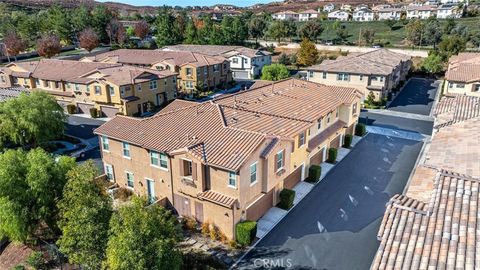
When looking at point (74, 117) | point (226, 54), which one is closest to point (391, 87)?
point (226, 54)

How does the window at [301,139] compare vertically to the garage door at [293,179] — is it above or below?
above

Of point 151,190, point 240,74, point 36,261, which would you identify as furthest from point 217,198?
point 240,74

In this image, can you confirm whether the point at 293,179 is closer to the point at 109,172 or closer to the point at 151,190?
the point at 151,190

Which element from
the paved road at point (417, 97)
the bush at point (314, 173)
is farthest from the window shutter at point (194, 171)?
the paved road at point (417, 97)

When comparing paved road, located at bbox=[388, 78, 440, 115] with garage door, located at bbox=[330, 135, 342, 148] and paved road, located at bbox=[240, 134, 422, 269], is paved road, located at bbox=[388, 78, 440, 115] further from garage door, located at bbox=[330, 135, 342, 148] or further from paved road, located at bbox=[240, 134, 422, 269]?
garage door, located at bbox=[330, 135, 342, 148]

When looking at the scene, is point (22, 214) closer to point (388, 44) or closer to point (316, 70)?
point (316, 70)

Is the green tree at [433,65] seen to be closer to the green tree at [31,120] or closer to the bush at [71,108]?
the bush at [71,108]
